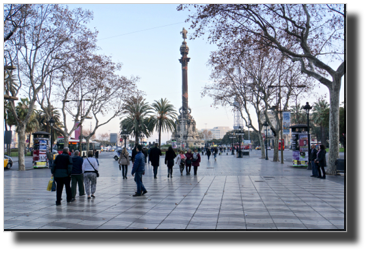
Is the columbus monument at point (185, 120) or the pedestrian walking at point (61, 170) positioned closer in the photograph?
the pedestrian walking at point (61, 170)

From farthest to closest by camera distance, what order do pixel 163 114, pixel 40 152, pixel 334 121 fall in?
pixel 163 114
pixel 40 152
pixel 334 121

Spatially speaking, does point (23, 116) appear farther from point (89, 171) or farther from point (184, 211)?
point (184, 211)

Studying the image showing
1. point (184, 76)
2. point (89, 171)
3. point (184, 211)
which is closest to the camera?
point (184, 211)

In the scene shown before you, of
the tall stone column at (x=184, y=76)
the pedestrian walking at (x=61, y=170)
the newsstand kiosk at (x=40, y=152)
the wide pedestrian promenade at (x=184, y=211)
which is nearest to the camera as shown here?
the wide pedestrian promenade at (x=184, y=211)

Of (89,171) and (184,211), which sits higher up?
(89,171)

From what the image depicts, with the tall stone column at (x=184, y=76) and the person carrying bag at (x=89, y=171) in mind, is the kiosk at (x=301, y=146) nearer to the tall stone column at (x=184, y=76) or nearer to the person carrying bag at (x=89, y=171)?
the person carrying bag at (x=89, y=171)

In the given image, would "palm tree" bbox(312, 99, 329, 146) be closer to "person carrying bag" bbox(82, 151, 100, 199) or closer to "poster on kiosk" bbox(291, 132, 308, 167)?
"poster on kiosk" bbox(291, 132, 308, 167)

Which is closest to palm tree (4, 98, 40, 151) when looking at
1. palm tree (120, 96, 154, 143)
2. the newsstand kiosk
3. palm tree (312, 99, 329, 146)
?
palm tree (120, 96, 154, 143)

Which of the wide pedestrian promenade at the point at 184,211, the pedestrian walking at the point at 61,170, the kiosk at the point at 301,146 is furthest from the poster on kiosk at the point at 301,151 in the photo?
the pedestrian walking at the point at 61,170

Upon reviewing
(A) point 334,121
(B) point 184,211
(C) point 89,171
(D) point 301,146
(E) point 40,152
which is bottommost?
(B) point 184,211

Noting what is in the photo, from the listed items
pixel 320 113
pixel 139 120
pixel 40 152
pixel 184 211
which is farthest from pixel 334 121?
pixel 320 113

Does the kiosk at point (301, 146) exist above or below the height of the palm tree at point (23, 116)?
below
